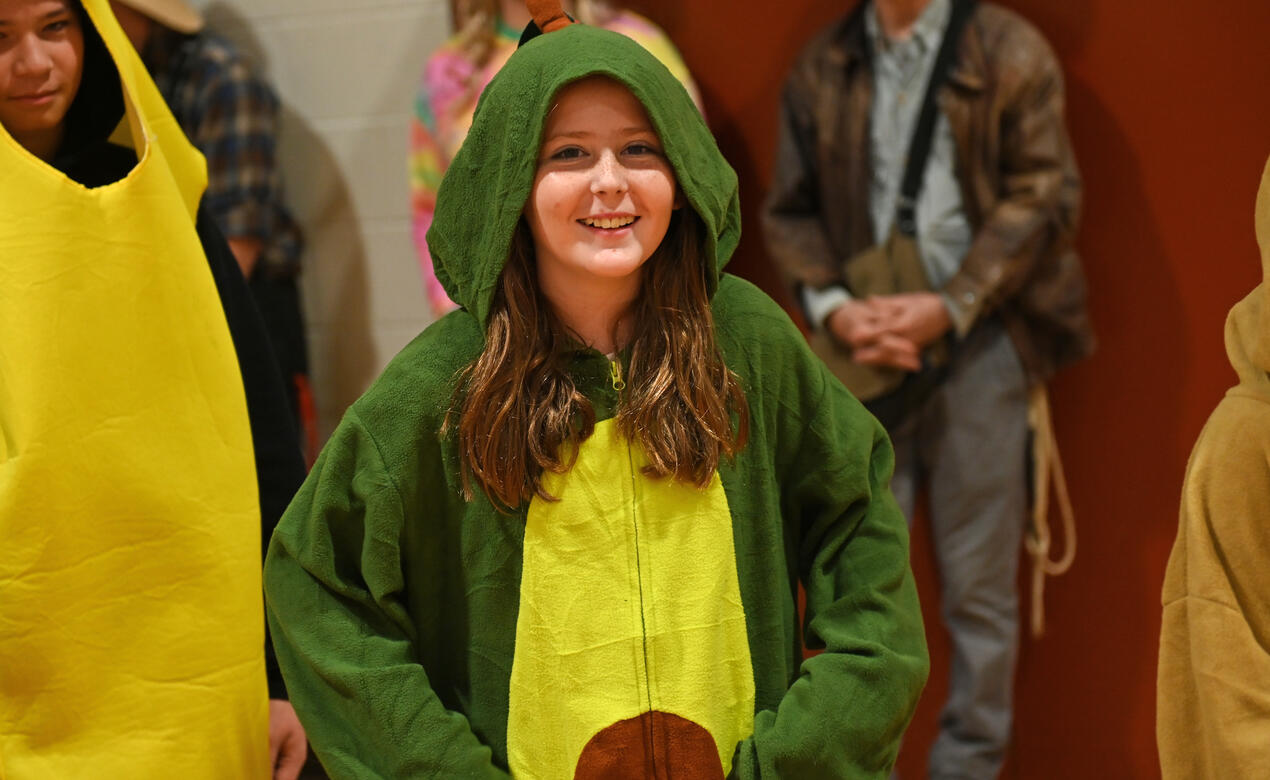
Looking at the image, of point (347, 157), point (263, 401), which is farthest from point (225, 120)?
point (263, 401)

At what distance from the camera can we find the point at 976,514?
256 centimetres

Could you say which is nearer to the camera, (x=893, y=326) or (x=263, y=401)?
(x=263, y=401)

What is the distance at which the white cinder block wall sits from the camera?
315cm

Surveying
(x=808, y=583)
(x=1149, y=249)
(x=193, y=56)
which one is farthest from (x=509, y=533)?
(x=193, y=56)

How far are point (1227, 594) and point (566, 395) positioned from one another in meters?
0.70

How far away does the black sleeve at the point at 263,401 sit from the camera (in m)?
1.70

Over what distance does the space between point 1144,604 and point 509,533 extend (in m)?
1.80

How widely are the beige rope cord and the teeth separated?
1.49m

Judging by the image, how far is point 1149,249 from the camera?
264 centimetres

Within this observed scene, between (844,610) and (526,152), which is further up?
(526,152)

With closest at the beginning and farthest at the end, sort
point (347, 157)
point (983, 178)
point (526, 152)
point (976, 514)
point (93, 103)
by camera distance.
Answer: point (526, 152)
point (93, 103)
point (983, 178)
point (976, 514)
point (347, 157)

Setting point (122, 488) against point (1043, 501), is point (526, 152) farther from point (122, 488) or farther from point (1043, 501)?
point (1043, 501)

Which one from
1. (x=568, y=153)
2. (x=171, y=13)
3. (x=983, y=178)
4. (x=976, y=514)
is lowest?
(x=976, y=514)

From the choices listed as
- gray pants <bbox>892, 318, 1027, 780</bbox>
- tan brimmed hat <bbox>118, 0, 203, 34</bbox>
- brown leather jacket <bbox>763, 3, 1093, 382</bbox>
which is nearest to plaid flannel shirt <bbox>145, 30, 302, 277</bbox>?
tan brimmed hat <bbox>118, 0, 203, 34</bbox>
